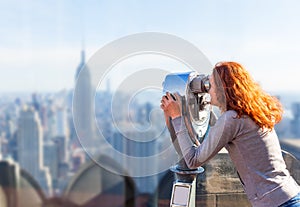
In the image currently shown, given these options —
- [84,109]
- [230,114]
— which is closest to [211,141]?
[230,114]

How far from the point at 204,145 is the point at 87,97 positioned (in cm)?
45

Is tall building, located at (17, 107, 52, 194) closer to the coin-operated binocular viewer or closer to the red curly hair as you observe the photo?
the coin-operated binocular viewer

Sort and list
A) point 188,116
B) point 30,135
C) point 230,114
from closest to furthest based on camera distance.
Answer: point 230,114 < point 188,116 < point 30,135

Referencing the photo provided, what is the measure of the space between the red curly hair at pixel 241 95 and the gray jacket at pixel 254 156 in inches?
0.9

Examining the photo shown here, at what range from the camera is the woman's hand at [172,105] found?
1.07 m

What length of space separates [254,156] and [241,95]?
0.17 metres

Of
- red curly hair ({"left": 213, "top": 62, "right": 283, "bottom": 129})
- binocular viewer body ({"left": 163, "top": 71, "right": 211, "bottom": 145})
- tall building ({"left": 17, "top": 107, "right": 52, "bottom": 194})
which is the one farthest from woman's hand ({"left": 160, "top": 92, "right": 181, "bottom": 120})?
tall building ({"left": 17, "top": 107, "right": 52, "bottom": 194})

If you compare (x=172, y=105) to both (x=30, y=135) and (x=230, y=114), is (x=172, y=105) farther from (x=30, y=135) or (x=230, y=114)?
(x=30, y=135)

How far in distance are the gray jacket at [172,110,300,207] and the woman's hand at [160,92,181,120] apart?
126mm

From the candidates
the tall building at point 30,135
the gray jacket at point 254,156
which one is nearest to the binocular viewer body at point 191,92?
the gray jacket at point 254,156

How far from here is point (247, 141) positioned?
100 centimetres

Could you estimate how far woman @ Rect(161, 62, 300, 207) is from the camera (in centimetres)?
99

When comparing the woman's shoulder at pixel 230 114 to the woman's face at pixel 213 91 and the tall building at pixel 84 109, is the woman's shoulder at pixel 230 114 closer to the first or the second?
the woman's face at pixel 213 91

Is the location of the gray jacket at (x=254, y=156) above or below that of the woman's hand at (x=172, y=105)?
below
